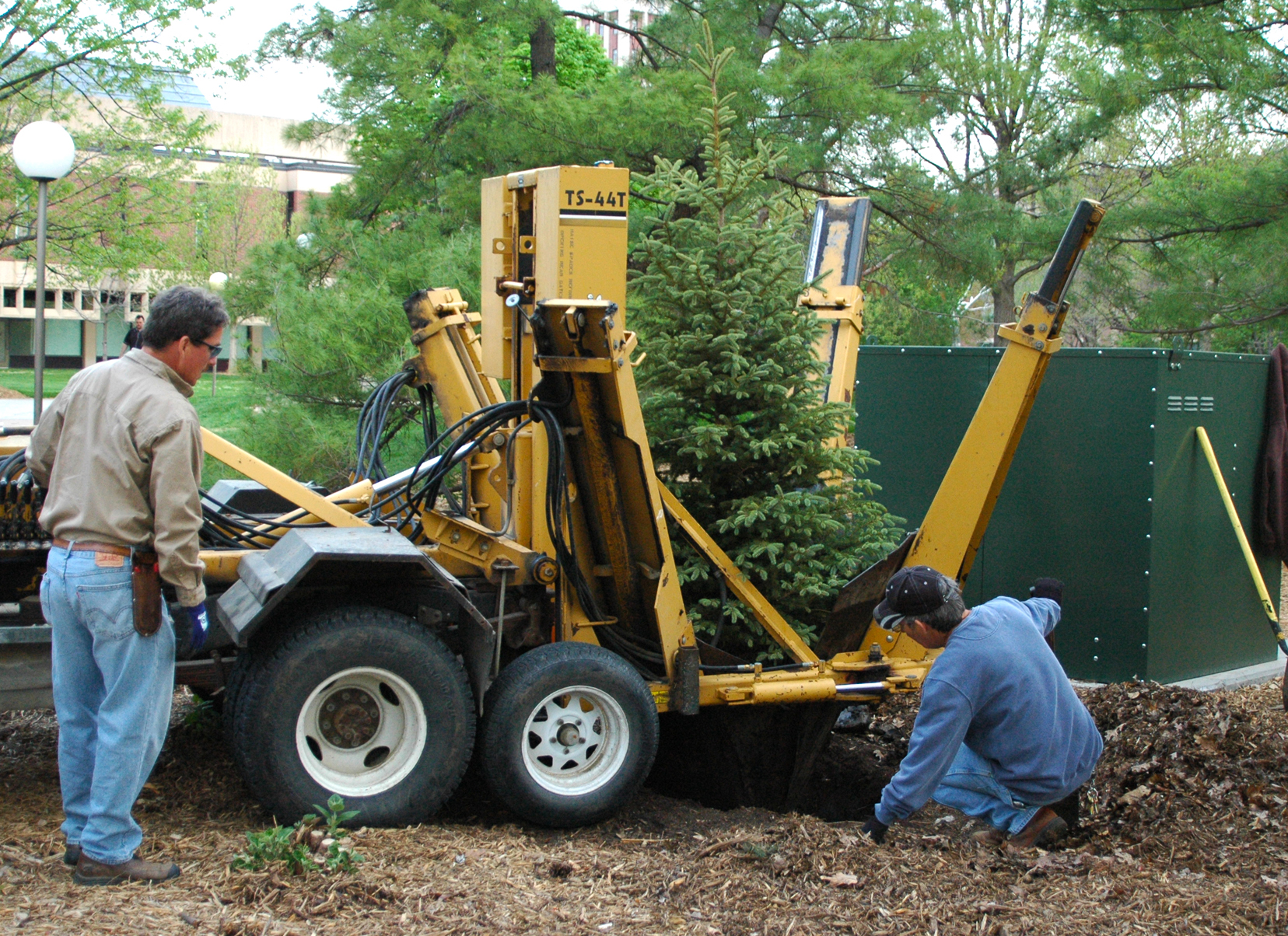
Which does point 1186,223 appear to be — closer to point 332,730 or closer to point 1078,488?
point 1078,488

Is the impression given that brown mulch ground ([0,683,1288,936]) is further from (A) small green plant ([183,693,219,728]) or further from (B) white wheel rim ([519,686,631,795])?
(A) small green plant ([183,693,219,728])

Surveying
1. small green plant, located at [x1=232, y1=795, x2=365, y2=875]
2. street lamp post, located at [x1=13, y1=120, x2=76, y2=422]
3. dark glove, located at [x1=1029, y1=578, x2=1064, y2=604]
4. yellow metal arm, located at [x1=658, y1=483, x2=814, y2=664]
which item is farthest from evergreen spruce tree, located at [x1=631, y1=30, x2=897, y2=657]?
street lamp post, located at [x1=13, y1=120, x2=76, y2=422]

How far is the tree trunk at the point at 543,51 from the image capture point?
45.3 feet

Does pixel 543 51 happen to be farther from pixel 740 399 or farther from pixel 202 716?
pixel 202 716

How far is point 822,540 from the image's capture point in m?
6.01

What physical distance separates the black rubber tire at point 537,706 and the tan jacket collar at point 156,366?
171cm

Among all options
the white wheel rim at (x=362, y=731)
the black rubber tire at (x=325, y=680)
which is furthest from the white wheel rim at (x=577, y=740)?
the white wheel rim at (x=362, y=731)

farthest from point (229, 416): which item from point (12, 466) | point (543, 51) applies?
point (12, 466)

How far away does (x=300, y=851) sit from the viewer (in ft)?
12.3

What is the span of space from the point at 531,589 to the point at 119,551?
196cm

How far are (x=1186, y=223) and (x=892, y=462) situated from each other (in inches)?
224

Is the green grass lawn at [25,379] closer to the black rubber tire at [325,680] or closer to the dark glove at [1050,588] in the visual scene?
the black rubber tire at [325,680]

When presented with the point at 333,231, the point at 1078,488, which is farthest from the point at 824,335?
the point at 333,231

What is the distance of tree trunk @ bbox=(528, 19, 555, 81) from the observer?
45.3 ft
